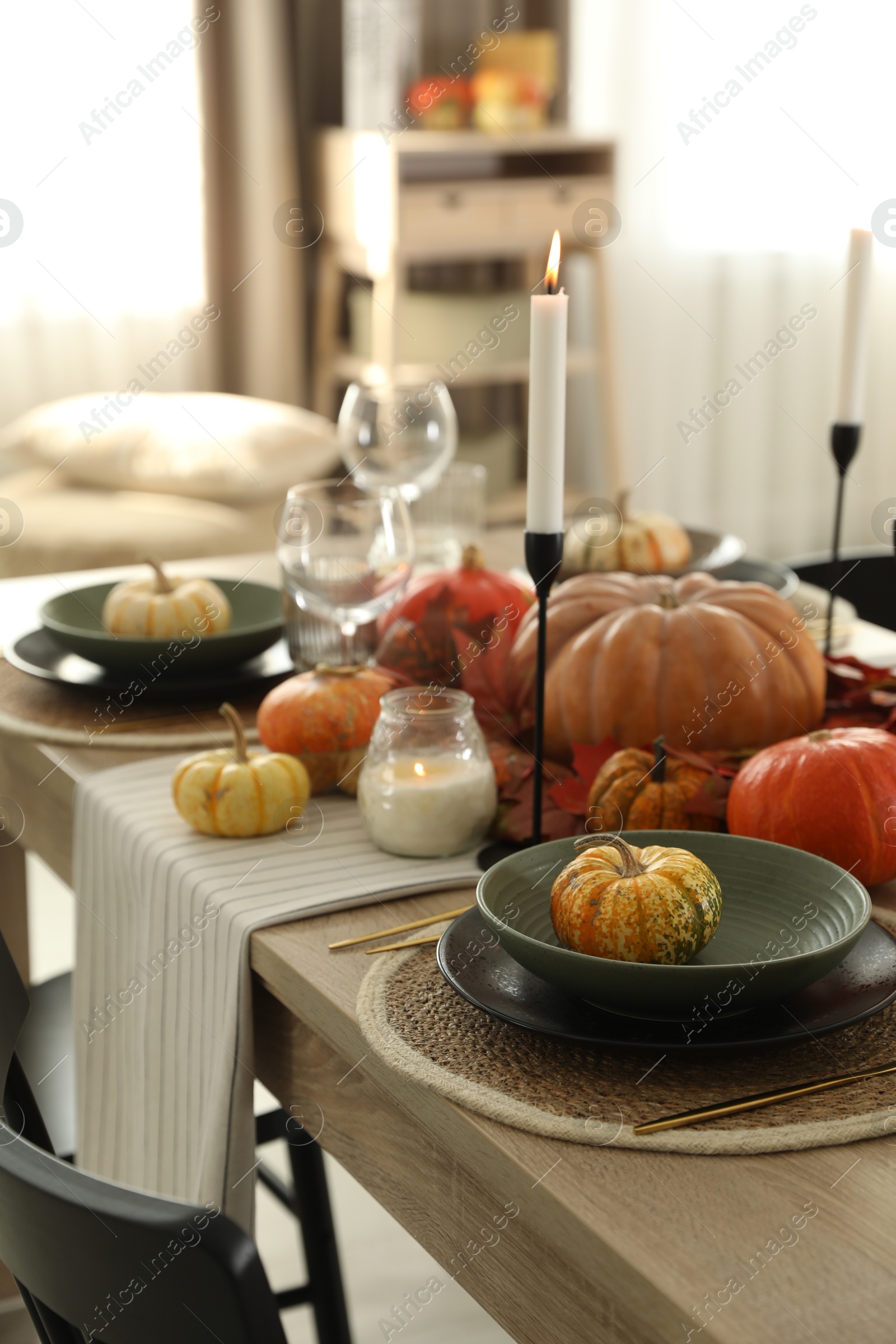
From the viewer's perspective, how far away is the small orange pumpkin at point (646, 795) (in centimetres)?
93

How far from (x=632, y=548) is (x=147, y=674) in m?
0.48

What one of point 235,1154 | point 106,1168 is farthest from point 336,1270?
point 235,1154

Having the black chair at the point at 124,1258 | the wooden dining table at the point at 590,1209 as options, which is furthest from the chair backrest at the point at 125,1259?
the wooden dining table at the point at 590,1209

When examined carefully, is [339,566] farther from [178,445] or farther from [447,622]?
[178,445]

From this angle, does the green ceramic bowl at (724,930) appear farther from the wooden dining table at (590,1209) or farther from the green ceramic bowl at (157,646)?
the green ceramic bowl at (157,646)

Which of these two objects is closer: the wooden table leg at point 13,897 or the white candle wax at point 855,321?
the white candle wax at point 855,321

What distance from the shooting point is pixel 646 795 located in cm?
93

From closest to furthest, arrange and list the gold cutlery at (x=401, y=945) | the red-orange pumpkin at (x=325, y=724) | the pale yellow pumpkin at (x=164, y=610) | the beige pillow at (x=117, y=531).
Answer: the gold cutlery at (x=401, y=945) → the red-orange pumpkin at (x=325, y=724) → the pale yellow pumpkin at (x=164, y=610) → the beige pillow at (x=117, y=531)

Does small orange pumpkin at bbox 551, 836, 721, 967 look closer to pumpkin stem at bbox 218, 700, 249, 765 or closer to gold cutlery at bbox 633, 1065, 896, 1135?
gold cutlery at bbox 633, 1065, 896, 1135

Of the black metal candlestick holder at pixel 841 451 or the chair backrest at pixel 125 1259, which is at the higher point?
the black metal candlestick holder at pixel 841 451

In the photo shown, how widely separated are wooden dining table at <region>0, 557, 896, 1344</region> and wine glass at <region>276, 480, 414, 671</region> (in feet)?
1.35

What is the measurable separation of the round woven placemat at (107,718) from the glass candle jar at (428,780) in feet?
0.80

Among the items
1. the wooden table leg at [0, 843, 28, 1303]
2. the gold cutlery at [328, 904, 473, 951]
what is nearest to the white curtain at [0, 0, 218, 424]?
the wooden table leg at [0, 843, 28, 1303]

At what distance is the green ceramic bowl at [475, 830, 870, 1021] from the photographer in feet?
2.20
